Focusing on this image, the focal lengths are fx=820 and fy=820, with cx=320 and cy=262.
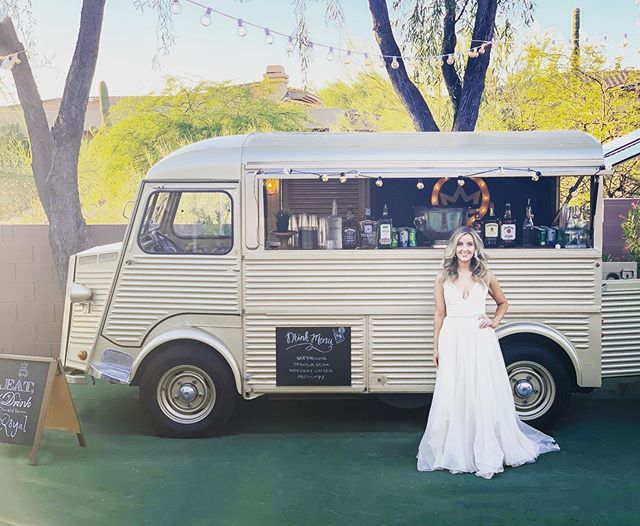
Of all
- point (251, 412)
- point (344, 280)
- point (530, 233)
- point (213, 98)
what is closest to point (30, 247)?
point (251, 412)

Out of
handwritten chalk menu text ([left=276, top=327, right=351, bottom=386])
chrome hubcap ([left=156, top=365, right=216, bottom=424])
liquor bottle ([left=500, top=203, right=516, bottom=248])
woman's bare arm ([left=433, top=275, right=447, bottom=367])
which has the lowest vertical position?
chrome hubcap ([left=156, top=365, right=216, bottom=424])

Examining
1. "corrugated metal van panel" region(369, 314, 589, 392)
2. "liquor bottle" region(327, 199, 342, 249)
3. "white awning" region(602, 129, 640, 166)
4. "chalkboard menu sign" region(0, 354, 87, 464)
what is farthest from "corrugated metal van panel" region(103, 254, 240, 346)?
"white awning" region(602, 129, 640, 166)

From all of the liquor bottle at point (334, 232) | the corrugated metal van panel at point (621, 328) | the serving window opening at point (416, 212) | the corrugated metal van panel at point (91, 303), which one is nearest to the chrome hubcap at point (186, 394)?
the corrugated metal van panel at point (91, 303)

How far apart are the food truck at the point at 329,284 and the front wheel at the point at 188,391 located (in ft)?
0.04

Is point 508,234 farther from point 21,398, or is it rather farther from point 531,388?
point 21,398

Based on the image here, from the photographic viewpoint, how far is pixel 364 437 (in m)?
6.58

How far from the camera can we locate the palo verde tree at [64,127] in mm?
9859

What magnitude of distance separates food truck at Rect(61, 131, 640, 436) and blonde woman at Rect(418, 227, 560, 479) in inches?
17.6

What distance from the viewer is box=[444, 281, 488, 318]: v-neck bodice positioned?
19.5 feet

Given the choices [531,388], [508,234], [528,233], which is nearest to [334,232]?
[508,234]

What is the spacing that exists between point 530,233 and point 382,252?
1213mm

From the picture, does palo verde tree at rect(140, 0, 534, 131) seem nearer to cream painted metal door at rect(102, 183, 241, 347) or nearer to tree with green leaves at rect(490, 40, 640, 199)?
tree with green leaves at rect(490, 40, 640, 199)

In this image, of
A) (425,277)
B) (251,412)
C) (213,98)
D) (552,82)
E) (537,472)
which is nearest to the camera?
(537,472)

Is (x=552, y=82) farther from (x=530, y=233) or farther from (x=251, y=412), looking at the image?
(x=251, y=412)
